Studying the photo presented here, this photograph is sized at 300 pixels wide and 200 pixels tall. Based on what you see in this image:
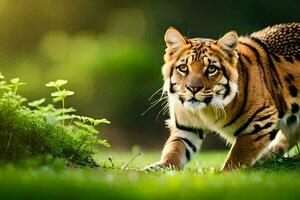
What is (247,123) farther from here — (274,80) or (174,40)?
(174,40)

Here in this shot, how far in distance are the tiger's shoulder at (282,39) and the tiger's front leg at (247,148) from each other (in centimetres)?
124

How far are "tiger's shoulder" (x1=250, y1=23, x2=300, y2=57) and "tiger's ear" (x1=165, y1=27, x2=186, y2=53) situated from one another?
1319mm

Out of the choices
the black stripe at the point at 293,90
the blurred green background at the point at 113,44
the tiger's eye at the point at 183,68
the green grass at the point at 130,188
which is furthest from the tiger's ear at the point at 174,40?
the blurred green background at the point at 113,44

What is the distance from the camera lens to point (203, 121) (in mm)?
9570

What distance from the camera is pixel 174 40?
939cm

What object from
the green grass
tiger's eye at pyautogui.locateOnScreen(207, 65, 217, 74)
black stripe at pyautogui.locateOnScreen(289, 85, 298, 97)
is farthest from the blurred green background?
the green grass

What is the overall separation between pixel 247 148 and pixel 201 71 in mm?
925

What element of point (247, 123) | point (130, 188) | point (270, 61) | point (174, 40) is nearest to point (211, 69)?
point (174, 40)

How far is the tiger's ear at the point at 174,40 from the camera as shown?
30.6ft

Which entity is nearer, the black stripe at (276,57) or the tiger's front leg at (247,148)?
the tiger's front leg at (247,148)

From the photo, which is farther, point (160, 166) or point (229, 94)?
point (160, 166)

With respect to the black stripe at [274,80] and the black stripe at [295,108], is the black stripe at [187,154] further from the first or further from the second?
the black stripe at [295,108]

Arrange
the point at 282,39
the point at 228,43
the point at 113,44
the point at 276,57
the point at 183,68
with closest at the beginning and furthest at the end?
1. the point at 183,68
2. the point at 228,43
3. the point at 276,57
4. the point at 282,39
5. the point at 113,44

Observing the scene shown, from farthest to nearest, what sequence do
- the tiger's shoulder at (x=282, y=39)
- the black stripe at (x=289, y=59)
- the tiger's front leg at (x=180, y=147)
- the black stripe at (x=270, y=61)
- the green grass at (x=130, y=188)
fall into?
the tiger's shoulder at (x=282, y=39), the black stripe at (x=289, y=59), the black stripe at (x=270, y=61), the tiger's front leg at (x=180, y=147), the green grass at (x=130, y=188)
